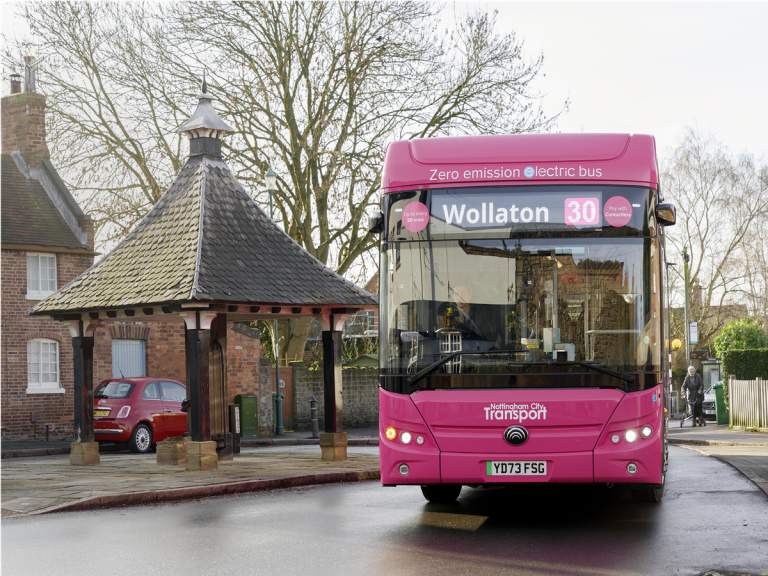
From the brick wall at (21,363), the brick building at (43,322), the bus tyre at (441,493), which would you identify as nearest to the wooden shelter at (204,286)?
the bus tyre at (441,493)

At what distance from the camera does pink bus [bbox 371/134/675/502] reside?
8445mm

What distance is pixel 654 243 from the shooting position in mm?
8688

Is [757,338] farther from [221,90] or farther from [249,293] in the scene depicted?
[249,293]

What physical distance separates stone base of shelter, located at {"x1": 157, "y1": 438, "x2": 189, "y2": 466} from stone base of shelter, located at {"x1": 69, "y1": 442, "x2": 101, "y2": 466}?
115cm

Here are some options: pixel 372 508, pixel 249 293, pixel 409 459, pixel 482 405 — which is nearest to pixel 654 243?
pixel 482 405

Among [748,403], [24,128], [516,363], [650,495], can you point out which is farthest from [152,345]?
[516,363]

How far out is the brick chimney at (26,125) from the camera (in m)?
29.9

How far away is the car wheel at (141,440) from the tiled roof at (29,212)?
25.6 feet

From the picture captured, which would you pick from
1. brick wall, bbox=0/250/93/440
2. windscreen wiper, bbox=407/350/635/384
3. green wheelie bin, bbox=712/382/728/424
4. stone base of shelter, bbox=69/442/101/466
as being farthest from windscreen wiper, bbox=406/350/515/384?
green wheelie bin, bbox=712/382/728/424

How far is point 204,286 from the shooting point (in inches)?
598

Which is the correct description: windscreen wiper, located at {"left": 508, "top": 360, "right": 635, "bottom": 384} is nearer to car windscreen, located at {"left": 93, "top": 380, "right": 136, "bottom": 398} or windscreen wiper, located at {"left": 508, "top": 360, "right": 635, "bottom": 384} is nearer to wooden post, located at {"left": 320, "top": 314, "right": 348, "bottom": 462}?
wooden post, located at {"left": 320, "top": 314, "right": 348, "bottom": 462}

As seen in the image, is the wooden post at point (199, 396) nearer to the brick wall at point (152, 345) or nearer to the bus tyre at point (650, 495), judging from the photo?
the bus tyre at point (650, 495)

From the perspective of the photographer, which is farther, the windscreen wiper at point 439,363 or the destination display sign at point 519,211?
the destination display sign at point 519,211

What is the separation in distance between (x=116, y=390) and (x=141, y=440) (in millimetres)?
1282
